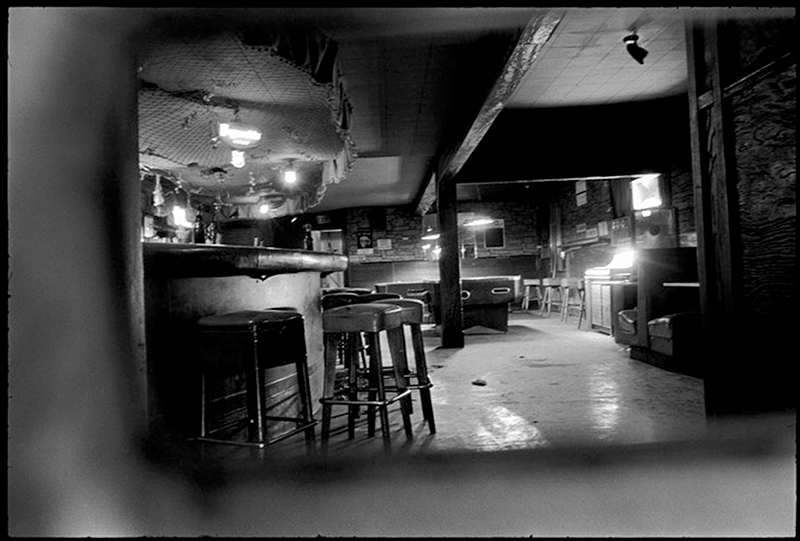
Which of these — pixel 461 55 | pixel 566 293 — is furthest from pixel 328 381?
Answer: pixel 566 293

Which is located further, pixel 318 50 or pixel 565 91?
pixel 565 91

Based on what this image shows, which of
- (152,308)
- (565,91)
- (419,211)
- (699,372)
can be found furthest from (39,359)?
(419,211)

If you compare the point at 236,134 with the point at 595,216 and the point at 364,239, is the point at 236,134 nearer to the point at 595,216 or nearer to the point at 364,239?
the point at 595,216

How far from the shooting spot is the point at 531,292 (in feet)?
46.6

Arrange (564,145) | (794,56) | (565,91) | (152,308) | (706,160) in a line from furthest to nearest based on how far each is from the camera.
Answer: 1. (564,145)
2. (565,91)
3. (152,308)
4. (706,160)
5. (794,56)

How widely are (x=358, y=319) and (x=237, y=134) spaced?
11.2ft

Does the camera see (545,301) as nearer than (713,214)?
No

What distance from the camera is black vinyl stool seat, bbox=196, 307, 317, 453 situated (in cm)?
241

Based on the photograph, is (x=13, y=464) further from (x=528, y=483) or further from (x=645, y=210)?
(x=645, y=210)

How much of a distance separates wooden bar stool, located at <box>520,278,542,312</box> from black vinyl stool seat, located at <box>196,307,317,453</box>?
11.5m

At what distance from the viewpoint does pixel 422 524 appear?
1610 mm

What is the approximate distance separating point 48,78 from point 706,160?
8.50ft

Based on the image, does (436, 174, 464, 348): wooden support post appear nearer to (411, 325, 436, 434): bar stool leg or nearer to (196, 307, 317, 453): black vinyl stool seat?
(411, 325, 436, 434): bar stool leg

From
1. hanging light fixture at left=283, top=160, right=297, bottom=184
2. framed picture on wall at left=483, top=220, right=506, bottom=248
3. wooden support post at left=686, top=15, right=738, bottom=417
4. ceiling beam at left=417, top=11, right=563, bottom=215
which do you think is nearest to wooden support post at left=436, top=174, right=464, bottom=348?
ceiling beam at left=417, top=11, right=563, bottom=215
